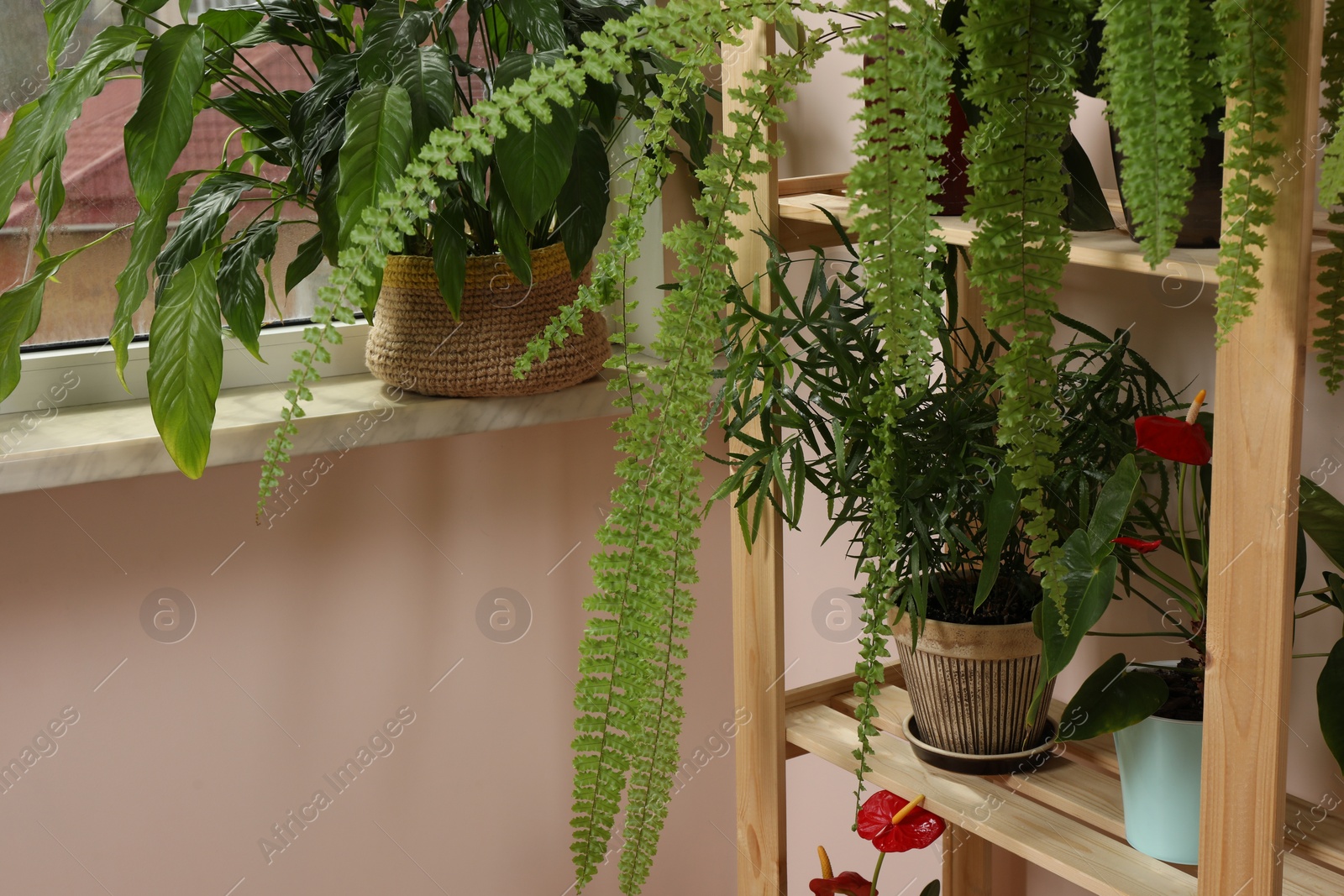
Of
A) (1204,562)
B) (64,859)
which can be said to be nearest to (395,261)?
(64,859)

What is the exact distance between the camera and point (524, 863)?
1731mm

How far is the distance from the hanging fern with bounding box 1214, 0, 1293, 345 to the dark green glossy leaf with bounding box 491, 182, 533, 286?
79 cm

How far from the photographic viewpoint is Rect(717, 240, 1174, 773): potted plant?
3.10 feet

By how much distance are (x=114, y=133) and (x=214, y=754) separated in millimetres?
855

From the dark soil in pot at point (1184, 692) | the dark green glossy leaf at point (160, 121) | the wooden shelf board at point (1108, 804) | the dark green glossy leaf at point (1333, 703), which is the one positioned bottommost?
the wooden shelf board at point (1108, 804)

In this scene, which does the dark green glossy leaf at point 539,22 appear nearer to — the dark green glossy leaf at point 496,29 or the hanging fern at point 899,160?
the dark green glossy leaf at point 496,29

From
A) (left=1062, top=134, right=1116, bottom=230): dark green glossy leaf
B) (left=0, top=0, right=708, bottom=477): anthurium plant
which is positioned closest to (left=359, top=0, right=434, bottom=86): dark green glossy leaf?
(left=0, top=0, right=708, bottom=477): anthurium plant

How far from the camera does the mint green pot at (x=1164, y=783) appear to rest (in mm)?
881

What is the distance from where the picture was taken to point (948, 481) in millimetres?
966

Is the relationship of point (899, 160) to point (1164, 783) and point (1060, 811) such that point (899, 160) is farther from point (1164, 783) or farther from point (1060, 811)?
point (1060, 811)

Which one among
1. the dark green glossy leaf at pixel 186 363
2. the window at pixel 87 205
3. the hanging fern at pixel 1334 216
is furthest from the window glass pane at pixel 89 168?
the hanging fern at pixel 1334 216

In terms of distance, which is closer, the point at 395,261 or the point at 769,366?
the point at 769,366

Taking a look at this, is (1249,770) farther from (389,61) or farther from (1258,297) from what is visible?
(389,61)

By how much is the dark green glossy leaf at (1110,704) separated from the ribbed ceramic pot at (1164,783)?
0.04 meters
